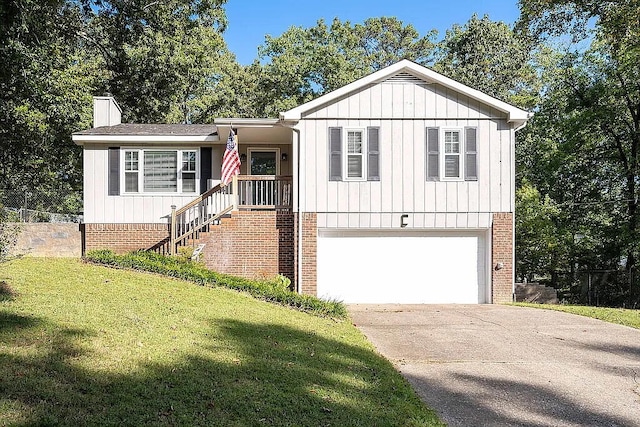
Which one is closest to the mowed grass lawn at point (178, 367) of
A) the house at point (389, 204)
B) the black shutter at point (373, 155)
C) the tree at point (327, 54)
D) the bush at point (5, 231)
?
the bush at point (5, 231)

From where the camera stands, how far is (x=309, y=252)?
1403 centimetres

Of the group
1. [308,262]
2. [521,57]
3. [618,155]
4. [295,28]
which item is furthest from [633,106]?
[295,28]

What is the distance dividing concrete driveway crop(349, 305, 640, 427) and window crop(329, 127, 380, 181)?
12.0ft

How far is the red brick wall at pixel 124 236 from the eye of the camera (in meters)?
15.1

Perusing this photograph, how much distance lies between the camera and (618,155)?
22109mm

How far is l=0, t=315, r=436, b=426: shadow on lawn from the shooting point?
4520 mm

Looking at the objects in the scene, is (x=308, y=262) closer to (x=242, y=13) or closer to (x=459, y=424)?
(x=459, y=424)

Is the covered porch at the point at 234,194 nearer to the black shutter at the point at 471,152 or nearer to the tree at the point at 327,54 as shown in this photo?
the black shutter at the point at 471,152

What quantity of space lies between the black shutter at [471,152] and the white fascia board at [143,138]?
6669 mm

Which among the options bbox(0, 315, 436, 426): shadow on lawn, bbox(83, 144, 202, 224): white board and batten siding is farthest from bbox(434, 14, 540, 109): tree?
bbox(0, 315, 436, 426): shadow on lawn

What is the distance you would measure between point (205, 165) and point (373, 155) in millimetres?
4850

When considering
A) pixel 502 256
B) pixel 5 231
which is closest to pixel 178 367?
pixel 5 231

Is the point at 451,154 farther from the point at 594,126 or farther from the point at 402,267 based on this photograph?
the point at 594,126

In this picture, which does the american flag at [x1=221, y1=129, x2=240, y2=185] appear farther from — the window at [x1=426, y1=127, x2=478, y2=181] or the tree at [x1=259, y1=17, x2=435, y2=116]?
the tree at [x1=259, y1=17, x2=435, y2=116]
